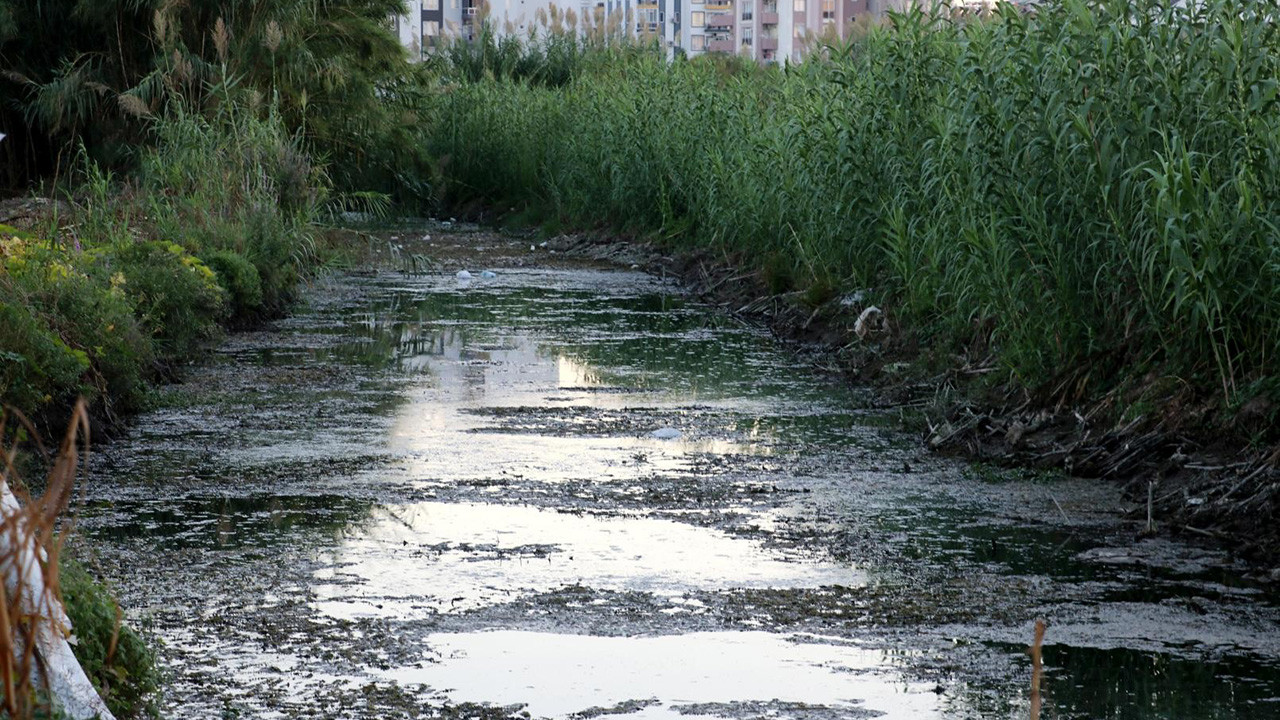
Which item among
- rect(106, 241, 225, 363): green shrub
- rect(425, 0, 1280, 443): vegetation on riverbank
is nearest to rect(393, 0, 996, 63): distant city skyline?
rect(425, 0, 1280, 443): vegetation on riverbank

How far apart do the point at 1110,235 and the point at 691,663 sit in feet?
11.7

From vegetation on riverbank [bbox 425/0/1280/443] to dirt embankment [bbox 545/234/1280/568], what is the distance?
45 mm

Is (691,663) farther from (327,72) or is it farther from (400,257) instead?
(327,72)

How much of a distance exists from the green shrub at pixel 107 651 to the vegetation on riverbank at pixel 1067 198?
157 inches

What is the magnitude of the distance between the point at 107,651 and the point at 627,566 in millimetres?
1984

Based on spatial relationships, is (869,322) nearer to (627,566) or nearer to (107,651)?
(627,566)

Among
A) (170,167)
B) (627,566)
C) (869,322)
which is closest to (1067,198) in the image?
(869,322)

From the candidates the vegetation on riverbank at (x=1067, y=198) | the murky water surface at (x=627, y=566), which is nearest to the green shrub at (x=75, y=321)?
the murky water surface at (x=627, y=566)

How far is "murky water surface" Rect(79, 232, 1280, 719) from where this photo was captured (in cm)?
432

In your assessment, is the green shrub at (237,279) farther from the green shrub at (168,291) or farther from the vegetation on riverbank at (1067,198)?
the vegetation on riverbank at (1067,198)

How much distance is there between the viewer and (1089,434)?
707 centimetres

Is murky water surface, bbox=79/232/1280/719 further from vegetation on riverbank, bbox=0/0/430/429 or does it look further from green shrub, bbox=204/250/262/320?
green shrub, bbox=204/250/262/320

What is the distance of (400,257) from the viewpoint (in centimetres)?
1653

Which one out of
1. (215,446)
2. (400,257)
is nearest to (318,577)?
(215,446)
